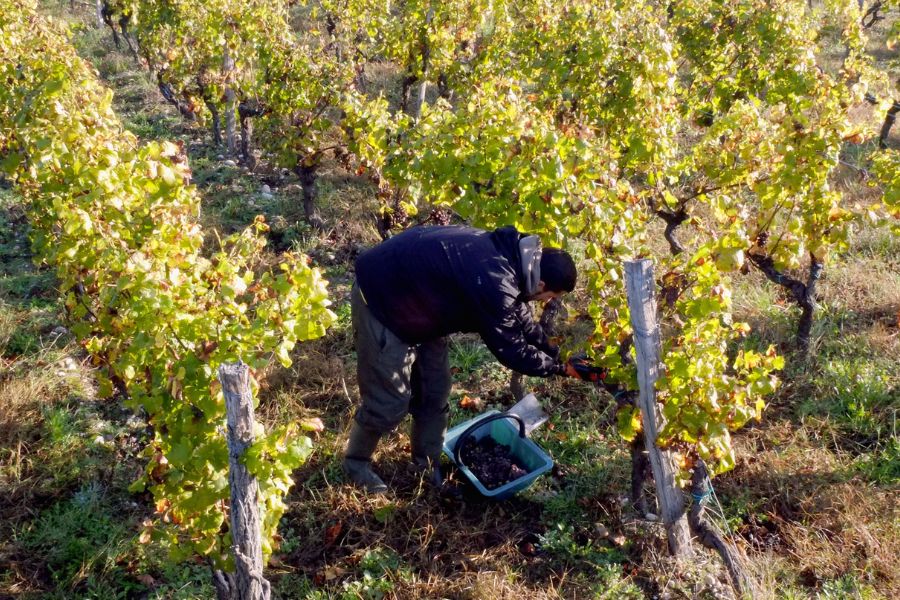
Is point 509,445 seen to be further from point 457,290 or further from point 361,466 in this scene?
point 457,290

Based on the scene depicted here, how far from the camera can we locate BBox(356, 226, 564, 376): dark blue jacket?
281 cm

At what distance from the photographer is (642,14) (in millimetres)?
6156

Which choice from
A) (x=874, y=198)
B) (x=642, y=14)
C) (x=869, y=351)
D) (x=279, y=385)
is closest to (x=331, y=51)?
(x=642, y=14)

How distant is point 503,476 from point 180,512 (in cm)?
170

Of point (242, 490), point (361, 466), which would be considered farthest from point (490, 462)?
point (242, 490)

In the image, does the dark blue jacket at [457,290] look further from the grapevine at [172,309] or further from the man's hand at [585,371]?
the grapevine at [172,309]

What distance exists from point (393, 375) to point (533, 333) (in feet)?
2.32

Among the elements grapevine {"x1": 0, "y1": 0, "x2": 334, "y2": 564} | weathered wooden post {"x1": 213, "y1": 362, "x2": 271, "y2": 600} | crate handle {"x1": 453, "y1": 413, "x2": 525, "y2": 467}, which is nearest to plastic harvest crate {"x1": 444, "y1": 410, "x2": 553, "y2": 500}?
crate handle {"x1": 453, "y1": 413, "x2": 525, "y2": 467}

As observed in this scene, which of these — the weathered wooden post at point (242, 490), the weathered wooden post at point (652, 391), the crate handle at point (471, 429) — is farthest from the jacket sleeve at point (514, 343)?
the weathered wooden post at point (242, 490)

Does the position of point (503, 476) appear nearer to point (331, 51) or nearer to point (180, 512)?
point (180, 512)

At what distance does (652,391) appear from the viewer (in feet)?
9.05

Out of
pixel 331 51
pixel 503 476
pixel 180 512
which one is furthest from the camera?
pixel 331 51

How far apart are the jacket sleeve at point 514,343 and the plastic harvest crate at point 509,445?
2.07 ft

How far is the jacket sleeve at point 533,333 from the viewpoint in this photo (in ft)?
9.52
